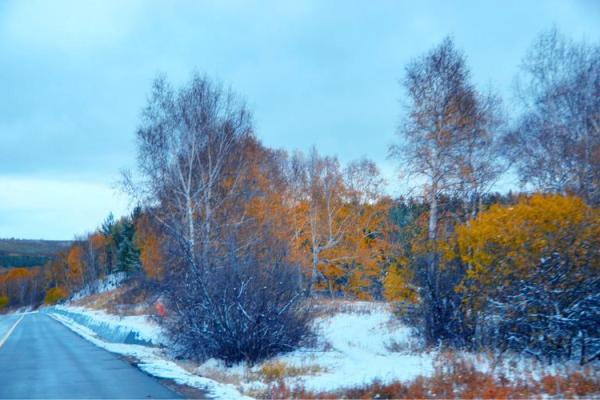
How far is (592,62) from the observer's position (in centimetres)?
2080

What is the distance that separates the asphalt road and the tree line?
242 cm

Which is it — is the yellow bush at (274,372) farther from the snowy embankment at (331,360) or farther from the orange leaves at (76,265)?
the orange leaves at (76,265)

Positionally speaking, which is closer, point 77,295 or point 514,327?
point 514,327

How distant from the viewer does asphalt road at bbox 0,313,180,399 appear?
1102 cm

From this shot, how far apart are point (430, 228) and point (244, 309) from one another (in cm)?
755

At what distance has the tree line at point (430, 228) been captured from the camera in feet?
40.9

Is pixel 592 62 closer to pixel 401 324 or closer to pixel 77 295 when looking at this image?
pixel 401 324

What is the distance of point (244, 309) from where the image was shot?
1505 cm

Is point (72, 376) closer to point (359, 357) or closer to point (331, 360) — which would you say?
point (331, 360)

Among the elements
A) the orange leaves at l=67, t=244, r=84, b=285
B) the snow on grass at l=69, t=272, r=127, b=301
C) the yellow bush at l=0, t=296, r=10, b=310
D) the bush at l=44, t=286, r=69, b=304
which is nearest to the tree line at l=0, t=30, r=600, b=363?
the snow on grass at l=69, t=272, r=127, b=301

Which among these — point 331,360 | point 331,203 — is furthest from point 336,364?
point 331,203

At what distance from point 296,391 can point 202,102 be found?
20.4 meters

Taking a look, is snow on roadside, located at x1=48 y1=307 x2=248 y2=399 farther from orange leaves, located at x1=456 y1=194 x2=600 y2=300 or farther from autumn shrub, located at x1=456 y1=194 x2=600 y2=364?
orange leaves, located at x1=456 y1=194 x2=600 y2=300

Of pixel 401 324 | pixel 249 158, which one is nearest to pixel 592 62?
pixel 401 324
